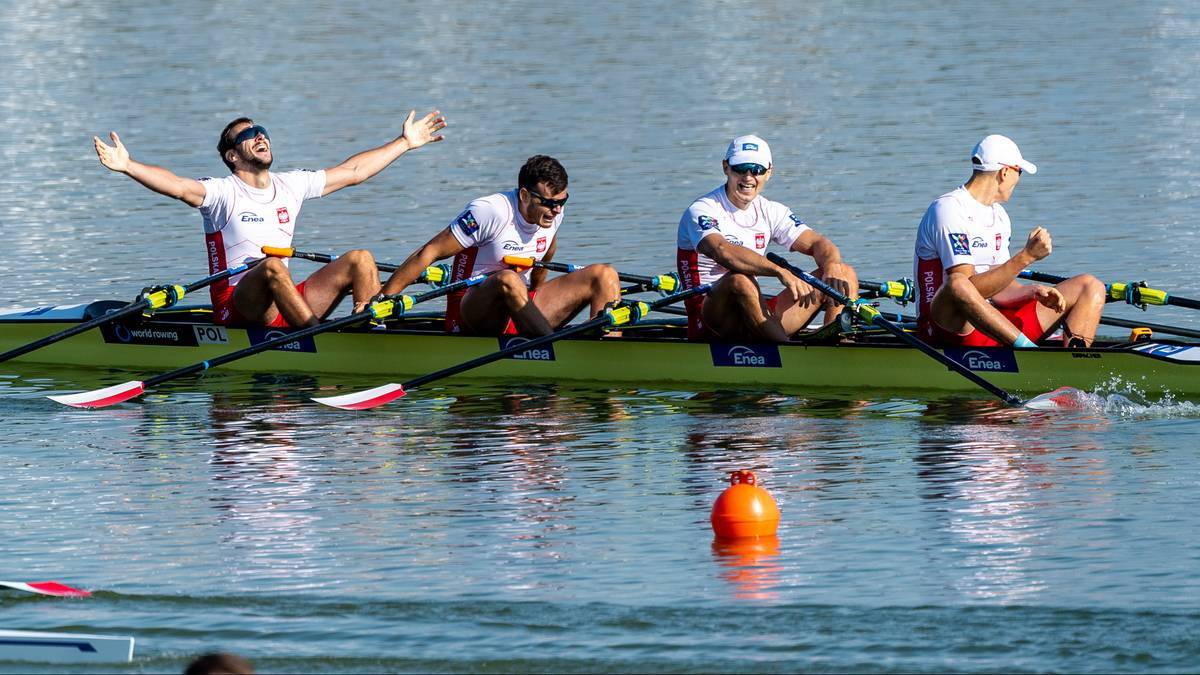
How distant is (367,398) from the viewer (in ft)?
43.6

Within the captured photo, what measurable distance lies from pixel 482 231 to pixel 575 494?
320cm

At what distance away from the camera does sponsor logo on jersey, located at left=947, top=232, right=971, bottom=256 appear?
12375mm

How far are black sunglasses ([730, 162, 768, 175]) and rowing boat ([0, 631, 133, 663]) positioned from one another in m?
6.00

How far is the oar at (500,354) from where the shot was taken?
1318 cm

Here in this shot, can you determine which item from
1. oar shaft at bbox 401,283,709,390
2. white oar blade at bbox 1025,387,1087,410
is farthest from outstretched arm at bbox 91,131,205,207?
white oar blade at bbox 1025,387,1087,410

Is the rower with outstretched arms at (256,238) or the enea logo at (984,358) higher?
the rower with outstretched arms at (256,238)

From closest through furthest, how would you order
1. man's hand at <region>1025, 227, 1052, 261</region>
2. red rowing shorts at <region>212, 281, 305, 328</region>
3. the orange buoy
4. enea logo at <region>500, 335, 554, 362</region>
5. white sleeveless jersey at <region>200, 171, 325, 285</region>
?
the orange buoy, man's hand at <region>1025, 227, 1052, 261</region>, enea logo at <region>500, 335, 554, 362</region>, white sleeveless jersey at <region>200, 171, 325, 285</region>, red rowing shorts at <region>212, 281, 305, 328</region>

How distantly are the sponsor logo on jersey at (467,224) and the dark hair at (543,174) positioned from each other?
0.42 metres

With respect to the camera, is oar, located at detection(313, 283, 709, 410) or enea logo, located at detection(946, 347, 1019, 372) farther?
oar, located at detection(313, 283, 709, 410)

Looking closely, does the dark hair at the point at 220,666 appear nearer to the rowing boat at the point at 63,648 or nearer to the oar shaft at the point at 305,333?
the rowing boat at the point at 63,648

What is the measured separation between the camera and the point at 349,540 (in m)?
10.1

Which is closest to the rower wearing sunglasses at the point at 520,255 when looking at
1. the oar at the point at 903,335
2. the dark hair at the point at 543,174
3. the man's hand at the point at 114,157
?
the dark hair at the point at 543,174

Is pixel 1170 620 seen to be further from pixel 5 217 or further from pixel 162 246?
pixel 5 217

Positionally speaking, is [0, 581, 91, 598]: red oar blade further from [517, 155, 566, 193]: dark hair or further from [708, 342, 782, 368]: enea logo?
[708, 342, 782, 368]: enea logo
